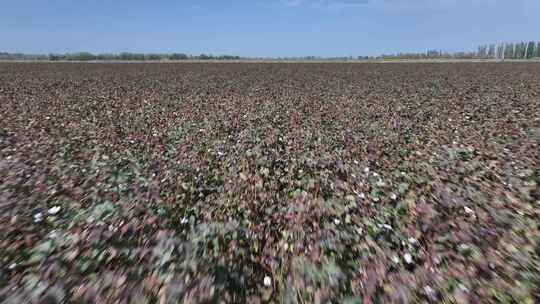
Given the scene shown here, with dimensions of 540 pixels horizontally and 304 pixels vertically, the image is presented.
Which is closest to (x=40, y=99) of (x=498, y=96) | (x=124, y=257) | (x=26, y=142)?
(x=26, y=142)

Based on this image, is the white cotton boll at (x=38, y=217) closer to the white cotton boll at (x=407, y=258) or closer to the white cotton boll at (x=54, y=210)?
the white cotton boll at (x=54, y=210)

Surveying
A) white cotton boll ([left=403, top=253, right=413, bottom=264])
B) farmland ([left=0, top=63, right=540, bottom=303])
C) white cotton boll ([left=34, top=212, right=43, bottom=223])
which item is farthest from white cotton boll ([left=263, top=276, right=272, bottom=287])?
white cotton boll ([left=34, top=212, right=43, bottom=223])

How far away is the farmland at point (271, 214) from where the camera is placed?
3678mm

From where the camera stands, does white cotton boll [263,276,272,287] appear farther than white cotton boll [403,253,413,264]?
No

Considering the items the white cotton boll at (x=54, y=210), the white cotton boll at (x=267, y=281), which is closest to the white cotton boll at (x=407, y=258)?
the white cotton boll at (x=267, y=281)

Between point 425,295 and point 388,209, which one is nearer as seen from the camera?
point 425,295

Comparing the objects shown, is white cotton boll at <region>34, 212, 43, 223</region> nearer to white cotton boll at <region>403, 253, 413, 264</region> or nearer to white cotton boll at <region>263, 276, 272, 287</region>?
white cotton boll at <region>263, 276, 272, 287</region>

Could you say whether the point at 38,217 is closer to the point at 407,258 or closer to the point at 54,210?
the point at 54,210

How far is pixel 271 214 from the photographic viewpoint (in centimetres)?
549

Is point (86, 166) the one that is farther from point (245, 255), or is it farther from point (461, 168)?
point (461, 168)

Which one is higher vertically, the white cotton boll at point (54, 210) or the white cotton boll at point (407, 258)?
the white cotton boll at point (54, 210)

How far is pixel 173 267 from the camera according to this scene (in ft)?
13.1

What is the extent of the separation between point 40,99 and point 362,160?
20.7 meters

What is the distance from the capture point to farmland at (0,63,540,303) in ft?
12.1
